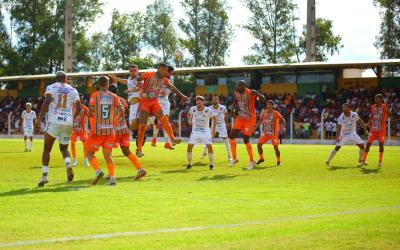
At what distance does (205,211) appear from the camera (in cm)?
1178

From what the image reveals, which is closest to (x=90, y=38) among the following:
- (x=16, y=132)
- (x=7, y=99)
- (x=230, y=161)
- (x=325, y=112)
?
(x=7, y=99)

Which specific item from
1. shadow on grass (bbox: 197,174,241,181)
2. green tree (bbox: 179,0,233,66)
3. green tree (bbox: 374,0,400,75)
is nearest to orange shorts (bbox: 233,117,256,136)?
shadow on grass (bbox: 197,174,241,181)

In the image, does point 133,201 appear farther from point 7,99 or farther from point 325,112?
point 7,99

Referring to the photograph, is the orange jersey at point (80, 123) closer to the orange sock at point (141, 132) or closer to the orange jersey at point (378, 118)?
the orange sock at point (141, 132)

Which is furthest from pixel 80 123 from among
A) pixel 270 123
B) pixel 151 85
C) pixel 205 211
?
pixel 205 211

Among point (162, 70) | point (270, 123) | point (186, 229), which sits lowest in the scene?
point (186, 229)

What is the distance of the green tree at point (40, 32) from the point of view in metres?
90.9

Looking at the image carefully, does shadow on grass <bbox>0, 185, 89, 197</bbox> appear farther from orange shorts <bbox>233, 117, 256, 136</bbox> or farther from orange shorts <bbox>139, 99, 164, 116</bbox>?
orange shorts <bbox>233, 117, 256, 136</bbox>

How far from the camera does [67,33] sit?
182 ft

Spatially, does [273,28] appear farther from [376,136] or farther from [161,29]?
[376,136]

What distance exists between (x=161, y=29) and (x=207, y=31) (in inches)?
542

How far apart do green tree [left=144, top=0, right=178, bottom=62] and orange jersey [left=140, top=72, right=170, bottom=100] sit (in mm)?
81759

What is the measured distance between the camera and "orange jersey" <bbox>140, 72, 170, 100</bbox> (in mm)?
20406

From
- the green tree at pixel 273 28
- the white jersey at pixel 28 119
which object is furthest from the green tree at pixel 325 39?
the white jersey at pixel 28 119
